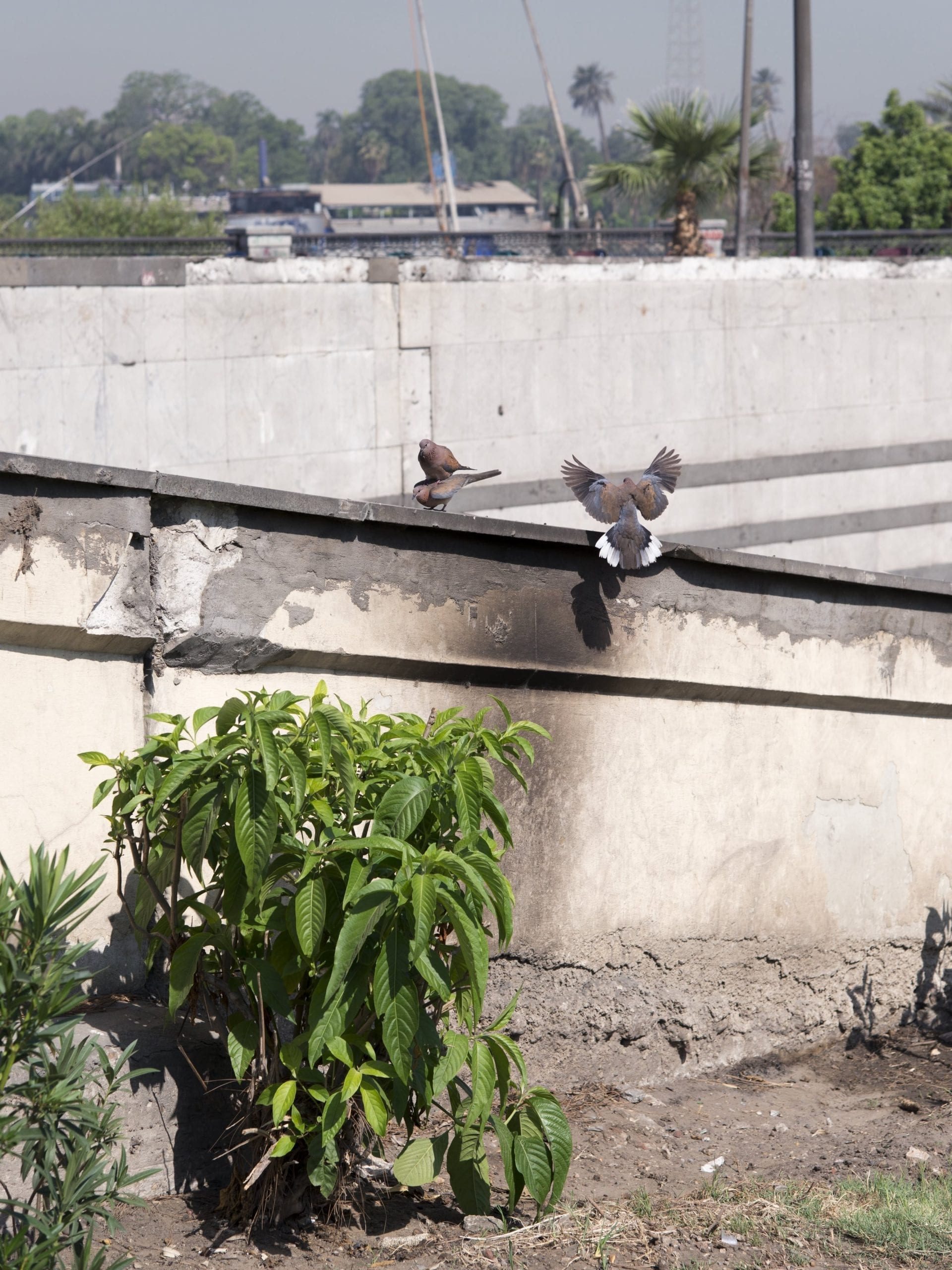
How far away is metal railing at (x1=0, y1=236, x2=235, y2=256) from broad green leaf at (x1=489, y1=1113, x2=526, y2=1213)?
10183mm

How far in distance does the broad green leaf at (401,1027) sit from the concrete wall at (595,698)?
3.72ft

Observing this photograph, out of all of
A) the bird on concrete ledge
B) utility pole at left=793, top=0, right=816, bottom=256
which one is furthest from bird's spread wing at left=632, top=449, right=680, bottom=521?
utility pole at left=793, top=0, right=816, bottom=256

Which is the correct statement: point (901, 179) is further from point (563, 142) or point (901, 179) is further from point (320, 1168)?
point (320, 1168)

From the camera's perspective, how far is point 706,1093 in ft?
13.3

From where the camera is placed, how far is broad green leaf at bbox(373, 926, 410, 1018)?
2408 mm

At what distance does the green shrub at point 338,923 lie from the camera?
2.46 metres

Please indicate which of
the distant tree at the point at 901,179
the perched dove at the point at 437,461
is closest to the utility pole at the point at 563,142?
the distant tree at the point at 901,179

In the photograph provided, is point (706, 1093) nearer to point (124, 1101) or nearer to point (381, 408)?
point (124, 1101)

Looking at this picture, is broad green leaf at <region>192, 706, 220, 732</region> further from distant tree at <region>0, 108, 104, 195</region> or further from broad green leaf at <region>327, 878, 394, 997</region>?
distant tree at <region>0, 108, 104, 195</region>

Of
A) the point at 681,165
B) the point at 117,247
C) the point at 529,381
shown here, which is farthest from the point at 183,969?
the point at 681,165

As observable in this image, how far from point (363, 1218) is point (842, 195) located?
40.3 metres

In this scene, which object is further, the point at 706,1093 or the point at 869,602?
the point at 869,602

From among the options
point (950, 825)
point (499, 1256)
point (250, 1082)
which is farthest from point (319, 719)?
point (950, 825)

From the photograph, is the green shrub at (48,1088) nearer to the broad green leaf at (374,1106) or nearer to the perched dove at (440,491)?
the broad green leaf at (374,1106)
